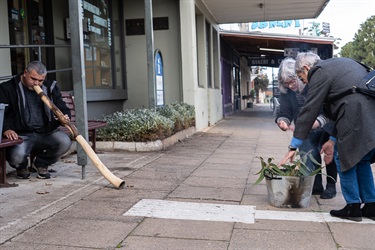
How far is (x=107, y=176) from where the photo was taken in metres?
4.83

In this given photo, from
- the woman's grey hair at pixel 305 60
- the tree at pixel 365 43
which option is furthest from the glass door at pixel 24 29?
the tree at pixel 365 43

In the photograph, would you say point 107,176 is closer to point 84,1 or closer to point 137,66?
point 84,1

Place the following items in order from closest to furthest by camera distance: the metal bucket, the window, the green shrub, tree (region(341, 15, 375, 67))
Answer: the metal bucket
the green shrub
the window
tree (region(341, 15, 375, 67))

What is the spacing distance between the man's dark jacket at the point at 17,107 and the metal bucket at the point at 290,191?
2.72m

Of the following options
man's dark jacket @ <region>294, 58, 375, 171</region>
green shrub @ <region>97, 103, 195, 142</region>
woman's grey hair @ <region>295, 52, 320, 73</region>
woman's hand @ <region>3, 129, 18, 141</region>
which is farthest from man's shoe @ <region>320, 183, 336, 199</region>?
green shrub @ <region>97, 103, 195, 142</region>

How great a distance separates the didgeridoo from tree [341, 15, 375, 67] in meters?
52.3

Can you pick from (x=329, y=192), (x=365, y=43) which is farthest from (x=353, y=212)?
(x=365, y=43)

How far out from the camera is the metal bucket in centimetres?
418

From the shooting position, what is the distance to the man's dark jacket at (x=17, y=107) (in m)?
5.10

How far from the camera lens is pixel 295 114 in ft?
16.0

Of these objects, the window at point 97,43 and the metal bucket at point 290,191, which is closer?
the metal bucket at point 290,191

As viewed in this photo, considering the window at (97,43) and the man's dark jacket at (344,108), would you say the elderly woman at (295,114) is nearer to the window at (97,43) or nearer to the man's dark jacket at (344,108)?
the man's dark jacket at (344,108)

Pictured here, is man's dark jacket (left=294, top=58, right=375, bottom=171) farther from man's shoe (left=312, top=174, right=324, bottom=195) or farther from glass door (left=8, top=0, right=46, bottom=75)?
glass door (left=8, top=0, right=46, bottom=75)

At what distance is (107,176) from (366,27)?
56330 mm
